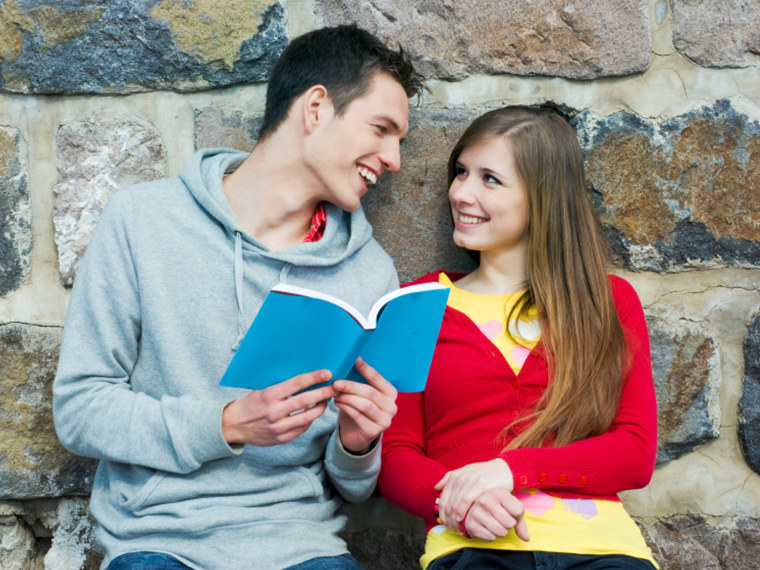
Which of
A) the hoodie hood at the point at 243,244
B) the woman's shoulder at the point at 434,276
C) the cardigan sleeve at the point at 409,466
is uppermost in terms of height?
the hoodie hood at the point at 243,244

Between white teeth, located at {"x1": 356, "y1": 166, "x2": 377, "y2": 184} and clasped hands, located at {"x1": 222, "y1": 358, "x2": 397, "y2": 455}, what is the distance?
1.60 ft

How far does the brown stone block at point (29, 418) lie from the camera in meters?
1.65

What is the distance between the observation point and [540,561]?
1376 mm

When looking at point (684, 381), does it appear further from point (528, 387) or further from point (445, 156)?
point (445, 156)

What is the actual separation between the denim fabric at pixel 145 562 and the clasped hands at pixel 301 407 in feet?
0.71

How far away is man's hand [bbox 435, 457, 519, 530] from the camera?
138 cm

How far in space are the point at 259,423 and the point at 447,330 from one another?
0.48 metres

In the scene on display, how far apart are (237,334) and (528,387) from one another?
546 mm

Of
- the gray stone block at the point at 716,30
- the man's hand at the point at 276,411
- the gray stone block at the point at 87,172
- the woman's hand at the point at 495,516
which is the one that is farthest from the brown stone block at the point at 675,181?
the gray stone block at the point at 87,172

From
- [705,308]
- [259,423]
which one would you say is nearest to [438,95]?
[705,308]

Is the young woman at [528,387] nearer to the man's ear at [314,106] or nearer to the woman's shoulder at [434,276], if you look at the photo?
the woman's shoulder at [434,276]

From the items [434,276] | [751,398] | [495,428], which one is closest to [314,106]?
[434,276]

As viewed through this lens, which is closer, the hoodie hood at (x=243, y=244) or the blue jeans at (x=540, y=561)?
the blue jeans at (x=540, y=561)

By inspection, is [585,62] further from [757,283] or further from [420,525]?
[420,525]
